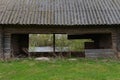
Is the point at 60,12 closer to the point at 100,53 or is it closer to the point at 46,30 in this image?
the point at 46,30

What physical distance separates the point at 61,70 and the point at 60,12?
25.1 feet

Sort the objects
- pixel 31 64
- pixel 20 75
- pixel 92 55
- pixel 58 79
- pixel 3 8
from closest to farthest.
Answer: pixel 58 79
pixel 20 75
pixel 31 64
pixel 92 55
pixel 3 8

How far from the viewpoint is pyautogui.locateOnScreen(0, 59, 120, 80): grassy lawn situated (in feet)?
51.0

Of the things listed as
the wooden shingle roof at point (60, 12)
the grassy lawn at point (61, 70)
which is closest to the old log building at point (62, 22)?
the wooden shingle roof at point (60, 12)

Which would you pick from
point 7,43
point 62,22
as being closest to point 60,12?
point 62,22

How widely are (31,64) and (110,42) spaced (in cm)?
692

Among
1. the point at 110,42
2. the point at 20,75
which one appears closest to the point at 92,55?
the point at 110,42

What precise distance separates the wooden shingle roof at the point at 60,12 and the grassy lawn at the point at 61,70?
2.99 meters

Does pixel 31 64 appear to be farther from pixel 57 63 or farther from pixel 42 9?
pixel 42 9

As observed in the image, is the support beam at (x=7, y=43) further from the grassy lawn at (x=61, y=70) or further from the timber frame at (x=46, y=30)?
the grassy lawn at (x=61, y=70)

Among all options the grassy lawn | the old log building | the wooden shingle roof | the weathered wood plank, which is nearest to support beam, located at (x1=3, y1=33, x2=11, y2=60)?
the old log building

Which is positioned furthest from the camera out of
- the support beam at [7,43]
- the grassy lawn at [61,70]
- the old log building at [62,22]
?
the support beam at [7,43]

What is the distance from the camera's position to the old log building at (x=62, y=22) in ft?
74.1

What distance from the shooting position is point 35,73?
16.6m
